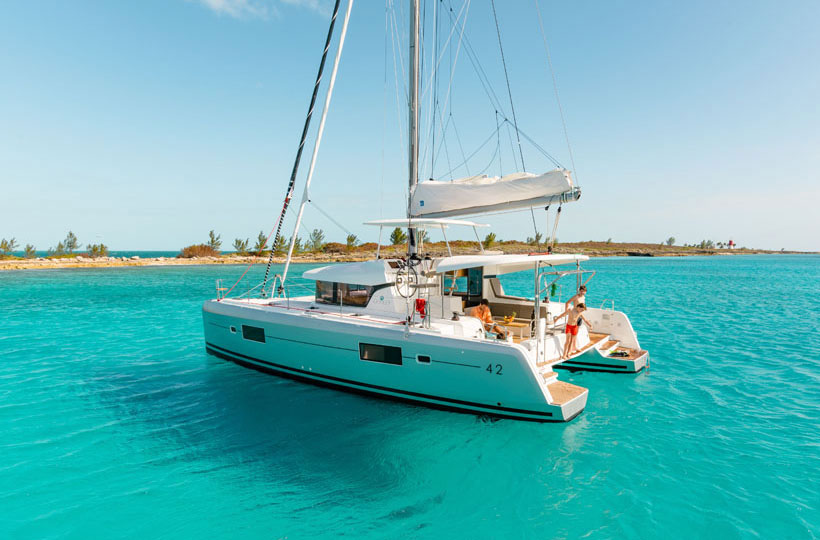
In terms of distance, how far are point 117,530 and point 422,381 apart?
4897 mm

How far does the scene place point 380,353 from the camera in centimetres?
822

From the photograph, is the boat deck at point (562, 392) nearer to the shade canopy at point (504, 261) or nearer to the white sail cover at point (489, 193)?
the shade canopy at point (504, 261)

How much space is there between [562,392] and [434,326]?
8.80 feet

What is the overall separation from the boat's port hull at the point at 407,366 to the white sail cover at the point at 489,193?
3.30m

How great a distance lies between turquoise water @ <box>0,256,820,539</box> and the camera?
16.9 ft

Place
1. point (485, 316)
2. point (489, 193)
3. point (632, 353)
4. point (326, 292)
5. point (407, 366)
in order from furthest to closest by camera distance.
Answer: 1. point (632, 353)
2. point (326, 292)
3. point (489, 193)
4. point (485, 316)
5. point (407, 366)

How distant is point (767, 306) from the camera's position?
22906 mm

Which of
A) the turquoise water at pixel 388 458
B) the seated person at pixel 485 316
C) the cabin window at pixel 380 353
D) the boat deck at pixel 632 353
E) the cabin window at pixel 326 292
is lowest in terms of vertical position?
the turquoise water at pixel 388 458

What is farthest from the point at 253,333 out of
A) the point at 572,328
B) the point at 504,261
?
the point at 572,328

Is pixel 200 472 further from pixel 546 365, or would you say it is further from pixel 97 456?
pixel 546 365

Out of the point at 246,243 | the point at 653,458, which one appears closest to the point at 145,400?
the point at 653,458

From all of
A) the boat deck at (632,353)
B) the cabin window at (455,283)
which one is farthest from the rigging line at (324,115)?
the boat deck at (632,353)

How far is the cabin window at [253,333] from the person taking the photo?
398 inches

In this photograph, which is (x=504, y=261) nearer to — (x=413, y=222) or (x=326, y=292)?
(x=413, y=222)
